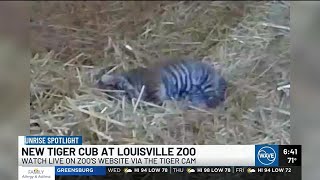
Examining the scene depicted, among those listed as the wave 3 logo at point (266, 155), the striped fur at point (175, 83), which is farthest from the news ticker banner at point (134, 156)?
the striped fur at point (175, 83)

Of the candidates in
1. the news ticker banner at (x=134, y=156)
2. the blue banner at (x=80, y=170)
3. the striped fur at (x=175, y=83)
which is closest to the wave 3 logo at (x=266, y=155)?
the news ticker banner at (x=134, y=156)

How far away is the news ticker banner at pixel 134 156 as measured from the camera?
1.16 m

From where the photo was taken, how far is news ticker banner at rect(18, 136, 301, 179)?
3.82 ft

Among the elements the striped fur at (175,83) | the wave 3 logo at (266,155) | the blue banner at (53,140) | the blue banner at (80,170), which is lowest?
the blue banner at (80,170)

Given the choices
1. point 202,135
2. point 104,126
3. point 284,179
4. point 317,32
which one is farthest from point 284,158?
point 104,126

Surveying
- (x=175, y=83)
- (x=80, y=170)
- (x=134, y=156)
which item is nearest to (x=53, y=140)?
(x=80, y=170)

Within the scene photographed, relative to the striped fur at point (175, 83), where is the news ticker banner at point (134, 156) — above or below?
below

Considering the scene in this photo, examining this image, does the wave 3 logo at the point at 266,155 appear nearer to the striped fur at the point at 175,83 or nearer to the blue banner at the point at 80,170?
the striped fur at the point at 175,83

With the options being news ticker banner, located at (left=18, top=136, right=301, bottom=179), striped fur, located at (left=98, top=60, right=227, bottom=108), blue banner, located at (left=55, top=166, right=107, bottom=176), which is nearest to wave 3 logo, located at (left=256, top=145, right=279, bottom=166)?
news ticker banner, located at (left=18, top=136, right=301, bottom=179)

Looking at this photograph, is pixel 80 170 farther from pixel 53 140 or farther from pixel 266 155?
pixel 266 155

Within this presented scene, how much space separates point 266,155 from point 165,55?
394 mm

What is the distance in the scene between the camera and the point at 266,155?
3.83 feet

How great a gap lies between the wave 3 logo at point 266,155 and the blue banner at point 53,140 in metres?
0.50

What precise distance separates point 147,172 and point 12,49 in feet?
1.67
